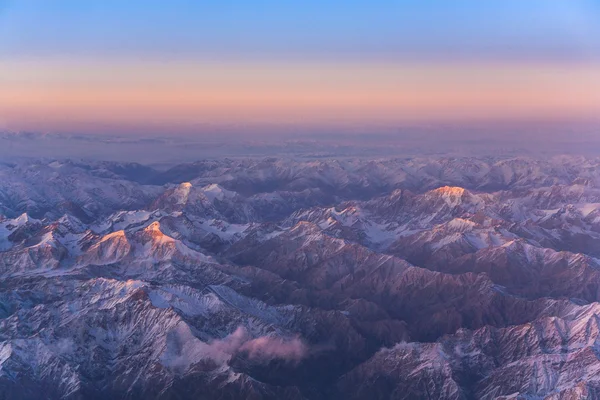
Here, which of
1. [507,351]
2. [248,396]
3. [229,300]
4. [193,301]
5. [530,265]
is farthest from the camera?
[530,265]

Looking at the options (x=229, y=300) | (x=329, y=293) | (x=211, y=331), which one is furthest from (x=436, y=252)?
(x=211, y=331)

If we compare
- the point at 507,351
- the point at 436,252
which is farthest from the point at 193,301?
the point at 436,252

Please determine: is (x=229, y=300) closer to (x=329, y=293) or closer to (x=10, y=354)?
(x=329, y=293)

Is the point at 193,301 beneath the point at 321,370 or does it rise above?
above

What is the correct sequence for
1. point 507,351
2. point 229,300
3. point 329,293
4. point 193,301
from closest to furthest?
Result: 1. point 507,351
2. point 193,301
3. point 229,300
4. point 329,293

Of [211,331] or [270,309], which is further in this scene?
[270,309]

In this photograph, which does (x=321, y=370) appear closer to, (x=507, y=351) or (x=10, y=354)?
(x=507, y=351)
